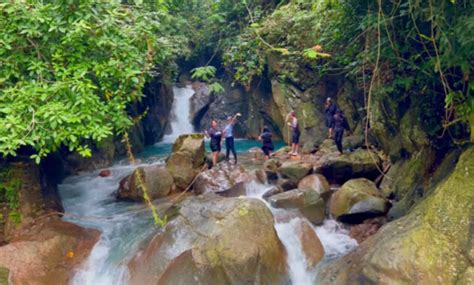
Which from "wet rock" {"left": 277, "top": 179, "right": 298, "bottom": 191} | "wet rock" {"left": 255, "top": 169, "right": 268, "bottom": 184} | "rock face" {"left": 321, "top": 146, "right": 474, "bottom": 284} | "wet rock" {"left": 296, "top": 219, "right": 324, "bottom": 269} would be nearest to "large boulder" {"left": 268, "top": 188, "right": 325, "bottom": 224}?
"wet rock" {"left": 296, "top": 219, "right": 324, "bottom": 269}

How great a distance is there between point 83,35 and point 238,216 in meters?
4.04

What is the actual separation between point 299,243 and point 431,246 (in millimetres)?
2722

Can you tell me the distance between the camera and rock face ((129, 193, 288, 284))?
19.7 feet

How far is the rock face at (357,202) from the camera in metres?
8.19

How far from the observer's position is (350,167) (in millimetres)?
10117

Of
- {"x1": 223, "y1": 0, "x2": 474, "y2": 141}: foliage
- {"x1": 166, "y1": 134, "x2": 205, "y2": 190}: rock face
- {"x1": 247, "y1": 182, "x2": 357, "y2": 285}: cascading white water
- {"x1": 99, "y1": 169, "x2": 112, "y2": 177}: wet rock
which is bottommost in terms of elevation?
{"x1": 247, "y1": 182, "x2": 357, "y2": 285}: cascading white water

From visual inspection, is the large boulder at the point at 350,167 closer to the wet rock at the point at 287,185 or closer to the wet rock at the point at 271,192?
the wet rock at the point at 287,185

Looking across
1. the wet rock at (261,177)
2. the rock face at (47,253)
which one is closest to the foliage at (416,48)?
the wet rock at (261,177)

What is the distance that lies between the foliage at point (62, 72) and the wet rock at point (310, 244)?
4036 mm

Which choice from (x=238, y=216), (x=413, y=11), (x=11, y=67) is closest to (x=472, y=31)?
(x=413, y=11)

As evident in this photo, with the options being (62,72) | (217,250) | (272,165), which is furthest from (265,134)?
(62,72)

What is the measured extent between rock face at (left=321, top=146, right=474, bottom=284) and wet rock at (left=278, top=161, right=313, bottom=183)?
4.46m

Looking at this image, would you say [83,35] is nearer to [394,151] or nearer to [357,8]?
[357,8]

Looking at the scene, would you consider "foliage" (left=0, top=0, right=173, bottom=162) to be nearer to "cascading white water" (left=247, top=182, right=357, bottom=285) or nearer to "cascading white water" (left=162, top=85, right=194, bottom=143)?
"cascading white water" (left=247, top=182, right=357, bottom=285)
